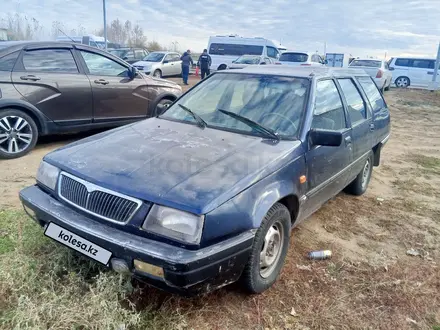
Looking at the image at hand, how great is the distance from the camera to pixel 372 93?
4.61m

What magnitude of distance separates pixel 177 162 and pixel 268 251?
3.04 ft

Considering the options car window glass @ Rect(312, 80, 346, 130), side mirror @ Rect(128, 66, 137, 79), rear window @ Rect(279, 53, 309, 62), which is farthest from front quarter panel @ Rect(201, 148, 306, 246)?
rear window @ Rect(279, 53, 309, 62)

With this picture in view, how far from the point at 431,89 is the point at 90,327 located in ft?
71.3

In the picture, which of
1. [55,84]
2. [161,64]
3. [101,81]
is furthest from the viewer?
[161,64]

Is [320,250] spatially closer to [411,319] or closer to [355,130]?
[411,319]

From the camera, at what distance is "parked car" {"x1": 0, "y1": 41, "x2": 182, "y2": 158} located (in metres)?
4.89

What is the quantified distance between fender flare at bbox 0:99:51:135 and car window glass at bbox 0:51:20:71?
0.47 metres

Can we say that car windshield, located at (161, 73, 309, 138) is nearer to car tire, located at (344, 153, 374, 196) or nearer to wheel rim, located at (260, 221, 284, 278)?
wheel rim, located at (260, 221, 284, 278)

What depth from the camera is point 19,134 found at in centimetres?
497

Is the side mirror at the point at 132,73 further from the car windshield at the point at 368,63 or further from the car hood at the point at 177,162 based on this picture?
the car windshield at the point at 368,63

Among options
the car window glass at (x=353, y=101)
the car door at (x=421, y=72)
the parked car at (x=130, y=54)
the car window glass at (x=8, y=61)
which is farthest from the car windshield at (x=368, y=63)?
the car window glass at (x=8, y=61)

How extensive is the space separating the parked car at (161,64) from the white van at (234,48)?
264 cm

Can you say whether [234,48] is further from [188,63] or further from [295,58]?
[188,63]

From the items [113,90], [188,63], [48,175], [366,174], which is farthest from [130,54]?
[48,175]
